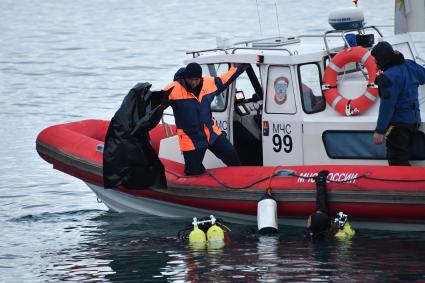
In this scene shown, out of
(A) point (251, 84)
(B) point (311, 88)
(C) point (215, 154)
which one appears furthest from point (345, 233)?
(A) point (251, 84)

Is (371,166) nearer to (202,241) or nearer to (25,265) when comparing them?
(202,241)

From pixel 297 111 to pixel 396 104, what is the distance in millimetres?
1195

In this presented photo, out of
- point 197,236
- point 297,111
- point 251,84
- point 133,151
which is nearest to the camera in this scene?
point 197,236

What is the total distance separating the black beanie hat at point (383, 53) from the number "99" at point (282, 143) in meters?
1.41

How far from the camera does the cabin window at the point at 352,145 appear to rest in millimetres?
11945

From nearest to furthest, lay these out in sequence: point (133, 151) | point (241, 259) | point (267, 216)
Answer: point (241, 259) < point (267, 216) < point (133, 151)

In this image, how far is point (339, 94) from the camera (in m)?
12.1

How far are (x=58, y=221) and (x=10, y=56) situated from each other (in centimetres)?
1634

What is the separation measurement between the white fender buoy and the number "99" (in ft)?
2.64

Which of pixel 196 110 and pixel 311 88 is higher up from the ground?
pixel 311 88

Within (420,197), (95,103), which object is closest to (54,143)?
(420,197)

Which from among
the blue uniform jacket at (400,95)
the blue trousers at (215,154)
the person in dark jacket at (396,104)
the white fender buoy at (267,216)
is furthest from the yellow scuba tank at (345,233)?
the blue trousers at (215,154)

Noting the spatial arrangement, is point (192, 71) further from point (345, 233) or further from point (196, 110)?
point (345, 233)

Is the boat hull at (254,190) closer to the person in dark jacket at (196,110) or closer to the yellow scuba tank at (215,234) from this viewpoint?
the person in dark jacket at (196,110)
